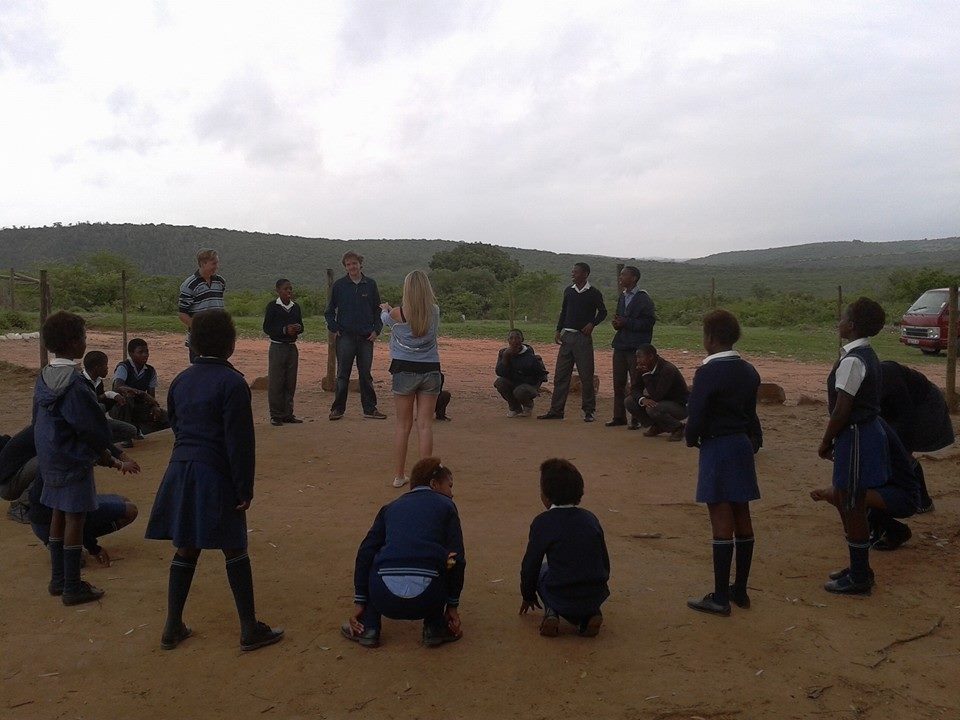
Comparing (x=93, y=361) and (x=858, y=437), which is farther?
(x=93, y=361)

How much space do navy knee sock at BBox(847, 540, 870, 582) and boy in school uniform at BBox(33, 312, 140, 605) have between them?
3.92 m

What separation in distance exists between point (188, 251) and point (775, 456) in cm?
7104

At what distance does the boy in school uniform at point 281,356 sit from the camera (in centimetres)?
943

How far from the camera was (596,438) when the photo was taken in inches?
354

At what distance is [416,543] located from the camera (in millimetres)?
3865

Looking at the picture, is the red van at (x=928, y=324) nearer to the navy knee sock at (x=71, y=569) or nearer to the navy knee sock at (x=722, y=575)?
the navy knee sock at (x=722, y=575)

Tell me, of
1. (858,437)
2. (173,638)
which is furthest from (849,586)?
(173,638)

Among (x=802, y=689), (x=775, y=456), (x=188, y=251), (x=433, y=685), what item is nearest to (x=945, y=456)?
(x=775, y=456)

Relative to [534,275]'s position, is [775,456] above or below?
below

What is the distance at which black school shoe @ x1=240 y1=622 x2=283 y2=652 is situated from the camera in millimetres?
3826

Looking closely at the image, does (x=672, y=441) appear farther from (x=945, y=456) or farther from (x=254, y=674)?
(x=254, y=674)

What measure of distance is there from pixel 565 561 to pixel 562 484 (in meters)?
0.35

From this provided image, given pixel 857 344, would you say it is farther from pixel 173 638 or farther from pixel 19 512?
pixel 19 512

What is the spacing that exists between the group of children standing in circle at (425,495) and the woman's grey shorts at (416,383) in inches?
92.9
